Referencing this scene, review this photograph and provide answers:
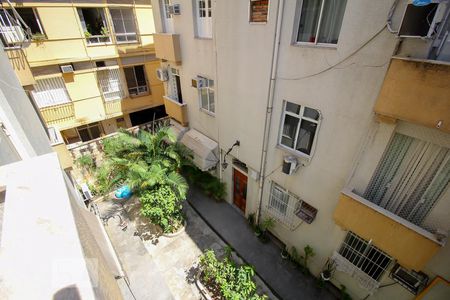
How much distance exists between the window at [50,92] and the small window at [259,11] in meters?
11.9

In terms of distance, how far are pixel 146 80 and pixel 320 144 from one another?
44.4 feet

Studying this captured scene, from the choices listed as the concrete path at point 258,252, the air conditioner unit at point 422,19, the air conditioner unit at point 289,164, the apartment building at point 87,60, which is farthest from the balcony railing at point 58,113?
the air conditioner unit at point 422,19

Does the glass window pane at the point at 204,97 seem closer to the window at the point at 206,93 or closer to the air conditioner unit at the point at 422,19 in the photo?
the window at the point at 206,93

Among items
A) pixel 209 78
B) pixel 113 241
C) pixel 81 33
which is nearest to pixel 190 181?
pixel 113 241

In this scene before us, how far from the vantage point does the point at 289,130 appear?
22.9ft

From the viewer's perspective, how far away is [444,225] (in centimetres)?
456

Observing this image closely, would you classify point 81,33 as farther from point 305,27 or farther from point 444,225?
point 444,225

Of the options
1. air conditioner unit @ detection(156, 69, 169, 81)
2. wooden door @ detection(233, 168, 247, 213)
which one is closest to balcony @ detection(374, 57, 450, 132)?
wooden door @ detection(233, 168, 247, 213)

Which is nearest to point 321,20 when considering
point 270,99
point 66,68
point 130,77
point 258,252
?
point 270,99

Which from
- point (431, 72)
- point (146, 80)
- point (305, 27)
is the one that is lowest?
point (146, 80)

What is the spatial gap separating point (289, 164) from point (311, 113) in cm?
162

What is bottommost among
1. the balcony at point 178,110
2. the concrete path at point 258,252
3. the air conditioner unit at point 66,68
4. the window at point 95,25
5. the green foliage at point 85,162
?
the concrete path at point 258,252

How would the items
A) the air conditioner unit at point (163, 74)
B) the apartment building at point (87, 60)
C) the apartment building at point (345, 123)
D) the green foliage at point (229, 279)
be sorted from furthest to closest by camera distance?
the air conditioner unit at point (163, 74) < the apartment building at point (87, 60) < the green foliage at point (229, 279) < the apartment building at point (345, 123)

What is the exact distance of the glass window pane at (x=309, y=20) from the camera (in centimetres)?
536
